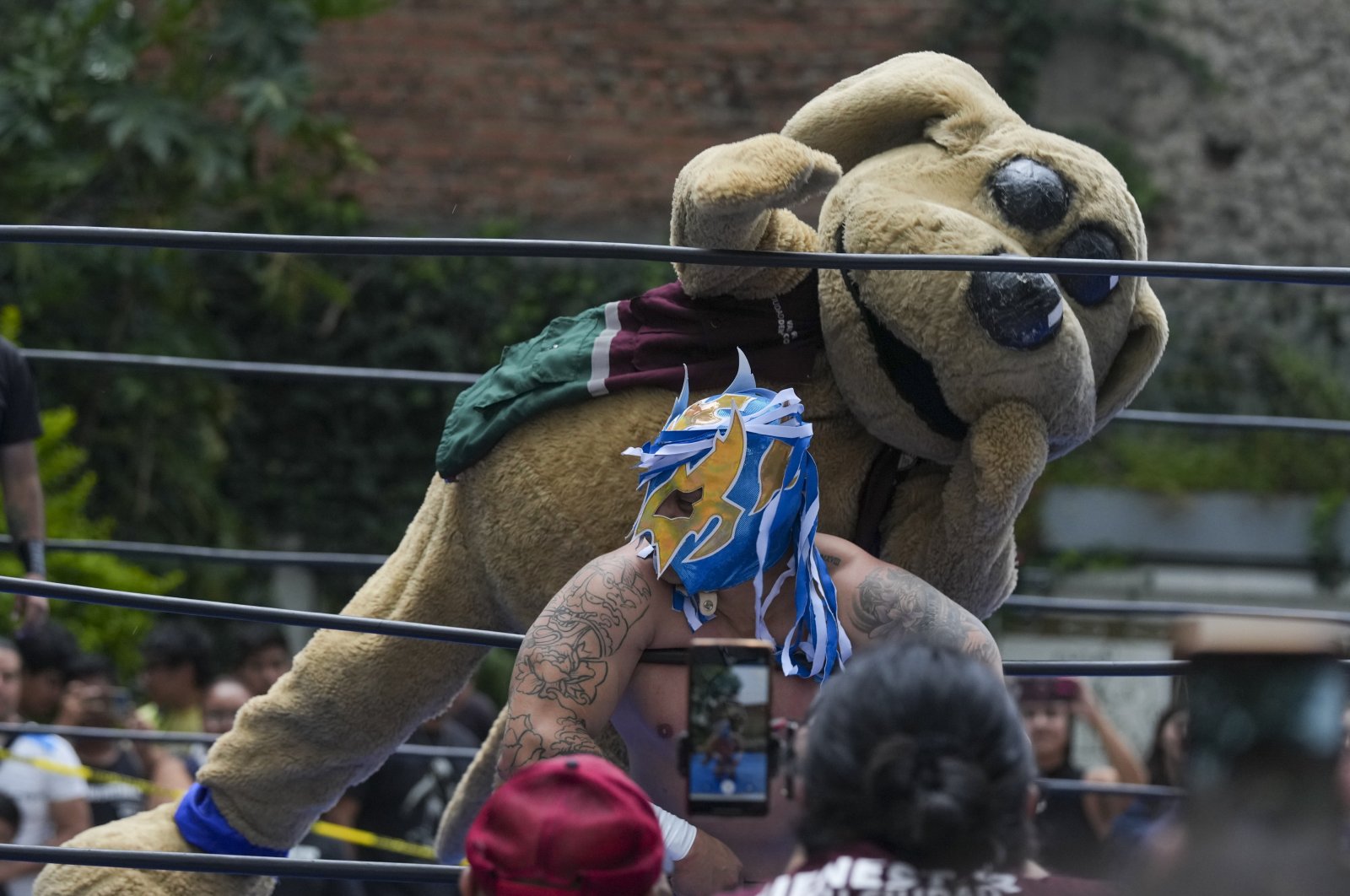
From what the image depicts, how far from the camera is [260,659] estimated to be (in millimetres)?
5227

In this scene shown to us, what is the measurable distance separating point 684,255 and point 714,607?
47 cm

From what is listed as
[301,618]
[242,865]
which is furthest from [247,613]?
[242,865]

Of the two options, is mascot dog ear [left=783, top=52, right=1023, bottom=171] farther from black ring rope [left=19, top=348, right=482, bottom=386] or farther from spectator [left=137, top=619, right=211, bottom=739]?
spectator [left=137, top=619, right=211, bottom=739]

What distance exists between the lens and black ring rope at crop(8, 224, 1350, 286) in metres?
2.21

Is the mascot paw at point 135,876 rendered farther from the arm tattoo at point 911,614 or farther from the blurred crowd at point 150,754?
the arm tattoo at point 911,614

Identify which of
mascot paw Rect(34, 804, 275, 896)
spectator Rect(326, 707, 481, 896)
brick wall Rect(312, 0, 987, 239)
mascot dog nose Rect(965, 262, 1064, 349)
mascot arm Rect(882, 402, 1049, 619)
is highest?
brick wall Rect(312, 0, 987, 239)

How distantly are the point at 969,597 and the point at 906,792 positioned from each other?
107cm

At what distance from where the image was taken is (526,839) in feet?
5.45

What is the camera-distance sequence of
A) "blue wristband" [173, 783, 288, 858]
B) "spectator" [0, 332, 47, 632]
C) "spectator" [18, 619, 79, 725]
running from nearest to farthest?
"blue wristband" [173, 783, 288, 858]
"spectator" [0, 332, 47, 632]
"spectator" [18, 619, 79, 725]

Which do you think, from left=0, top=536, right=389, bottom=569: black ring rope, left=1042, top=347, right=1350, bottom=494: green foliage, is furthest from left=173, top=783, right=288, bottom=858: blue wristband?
left=1042, top=347, right=1350, bottom=494: green foliage

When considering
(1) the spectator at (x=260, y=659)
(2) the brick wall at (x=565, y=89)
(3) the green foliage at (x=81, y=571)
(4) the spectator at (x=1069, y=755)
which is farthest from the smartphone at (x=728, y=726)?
(2) the brick wall at (x=565, y=89)

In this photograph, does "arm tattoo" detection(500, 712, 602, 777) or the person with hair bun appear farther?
"arm tattoo" detection(500, 712, 602, 777)

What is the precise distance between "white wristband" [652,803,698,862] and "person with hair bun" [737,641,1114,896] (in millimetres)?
606

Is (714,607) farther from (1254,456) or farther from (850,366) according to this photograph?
(1254,456)
